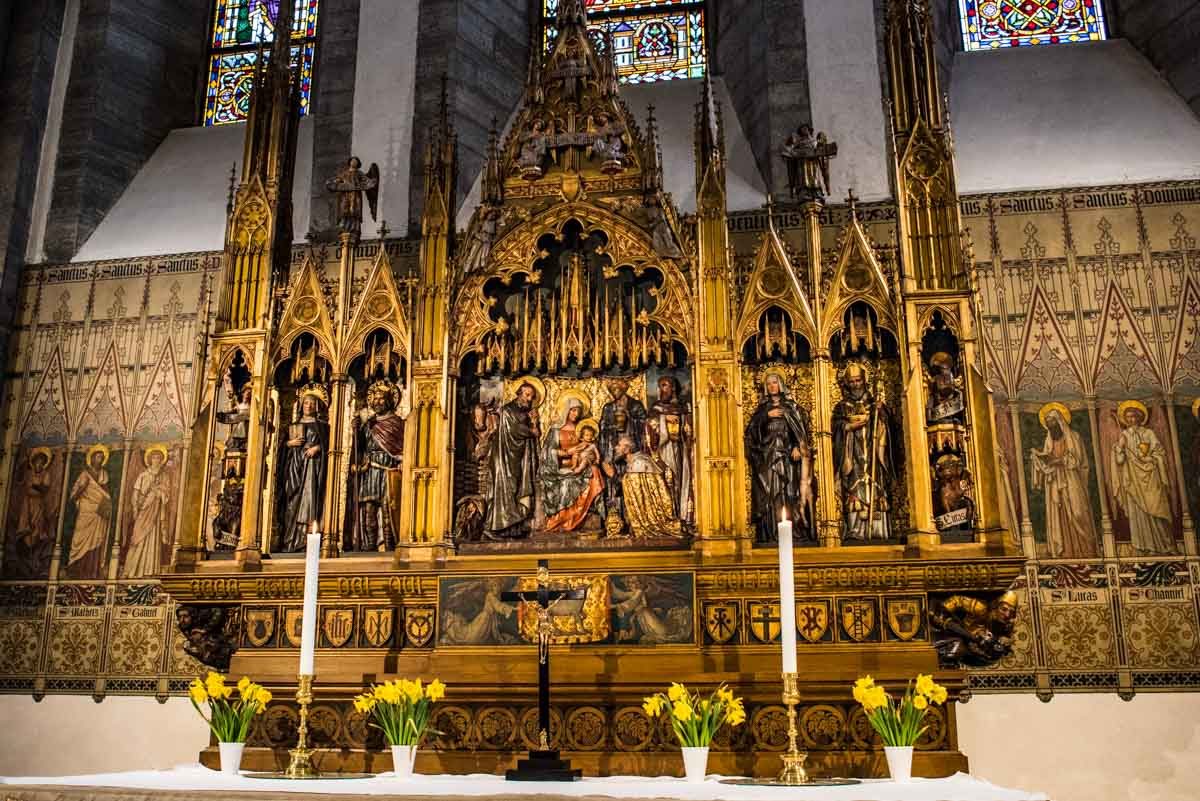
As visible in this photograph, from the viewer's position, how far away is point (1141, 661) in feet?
29.6

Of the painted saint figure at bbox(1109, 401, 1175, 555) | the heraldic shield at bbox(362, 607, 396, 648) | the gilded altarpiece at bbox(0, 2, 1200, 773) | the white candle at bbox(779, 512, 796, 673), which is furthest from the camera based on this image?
the painted saint figure at bbox(1109, 401, 1175, 555)

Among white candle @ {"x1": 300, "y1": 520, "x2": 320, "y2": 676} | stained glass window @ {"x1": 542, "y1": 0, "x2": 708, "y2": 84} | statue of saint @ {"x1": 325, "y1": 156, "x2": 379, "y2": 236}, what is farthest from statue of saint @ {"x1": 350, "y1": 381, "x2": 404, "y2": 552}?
stained glass window @ {"x1": 542, "y1": 0, "x2": 708, "y2": 84}

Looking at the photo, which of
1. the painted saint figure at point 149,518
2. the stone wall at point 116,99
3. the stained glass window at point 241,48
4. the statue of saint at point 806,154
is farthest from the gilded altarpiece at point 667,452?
the stained glass window at point 241,48

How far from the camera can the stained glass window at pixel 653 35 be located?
41.6 ft

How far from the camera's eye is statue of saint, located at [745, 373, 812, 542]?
780 cm

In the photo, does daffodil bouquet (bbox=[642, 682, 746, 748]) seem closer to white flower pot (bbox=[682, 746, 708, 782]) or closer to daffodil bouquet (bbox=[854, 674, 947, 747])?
white flower pot (bbox=[682, 746, 708, 782])

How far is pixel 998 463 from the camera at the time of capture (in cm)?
965

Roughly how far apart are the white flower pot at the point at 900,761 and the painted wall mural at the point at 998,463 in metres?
1.28

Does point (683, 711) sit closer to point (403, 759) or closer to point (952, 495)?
point (403, 759)

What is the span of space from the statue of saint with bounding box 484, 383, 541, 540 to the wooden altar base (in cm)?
165

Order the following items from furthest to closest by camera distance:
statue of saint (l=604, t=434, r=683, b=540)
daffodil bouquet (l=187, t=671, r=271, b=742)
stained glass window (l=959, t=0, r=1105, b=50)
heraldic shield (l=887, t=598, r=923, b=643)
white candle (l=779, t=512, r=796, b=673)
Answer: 1. stained glass window (l=959, t=0, r=1105, b=50)
2. statue of saint (l=604, t=434, r=683, b=540)
3. heraldic shield (l=887, t=598, r=923, b=643)
4. daffodil bouquet (l=187, t=671, r=271, b=742)
5. white candle (l=779, t=512, r=796, b=673)

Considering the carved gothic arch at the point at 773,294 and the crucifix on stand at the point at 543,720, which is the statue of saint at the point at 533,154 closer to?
the carved gothic arch at the point at 773,294

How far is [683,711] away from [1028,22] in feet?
31.2

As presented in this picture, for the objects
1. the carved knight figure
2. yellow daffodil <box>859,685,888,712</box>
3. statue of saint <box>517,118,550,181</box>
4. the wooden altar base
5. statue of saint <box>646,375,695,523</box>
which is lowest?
the wooden altar base
